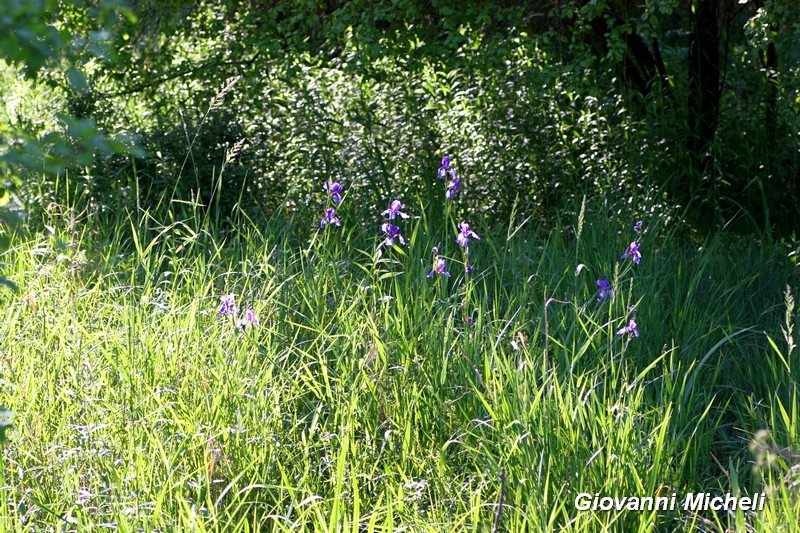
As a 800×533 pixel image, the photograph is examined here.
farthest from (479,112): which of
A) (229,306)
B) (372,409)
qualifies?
(372,409)

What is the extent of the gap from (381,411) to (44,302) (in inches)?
60.1

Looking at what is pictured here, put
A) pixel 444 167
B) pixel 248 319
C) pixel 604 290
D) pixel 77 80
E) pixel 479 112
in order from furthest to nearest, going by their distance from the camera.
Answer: pixel 479 112
pixel 444 167
pixel 604 290
pixel 248 319
pixel 77 80

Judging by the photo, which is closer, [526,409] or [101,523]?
[101,523]

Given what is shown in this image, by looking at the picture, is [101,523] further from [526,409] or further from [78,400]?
[526,409]

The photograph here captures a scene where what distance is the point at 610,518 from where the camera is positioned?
2348 mm

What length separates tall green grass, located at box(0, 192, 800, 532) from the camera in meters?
2.41

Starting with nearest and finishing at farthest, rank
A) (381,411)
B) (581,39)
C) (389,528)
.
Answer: (389,528), (381,411), (581,39)

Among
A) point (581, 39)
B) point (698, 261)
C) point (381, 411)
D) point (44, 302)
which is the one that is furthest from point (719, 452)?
point (581, 39)

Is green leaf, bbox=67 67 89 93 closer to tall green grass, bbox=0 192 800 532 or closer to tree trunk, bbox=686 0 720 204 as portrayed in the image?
tall green grass, bbox=0 192 800 532

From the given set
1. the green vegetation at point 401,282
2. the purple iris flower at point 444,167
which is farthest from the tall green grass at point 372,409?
the purple iris flower at point 444,167

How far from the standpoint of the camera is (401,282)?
3.89 m

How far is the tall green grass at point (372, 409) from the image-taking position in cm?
241

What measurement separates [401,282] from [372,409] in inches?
41.9

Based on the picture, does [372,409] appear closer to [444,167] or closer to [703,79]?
[444,167]
